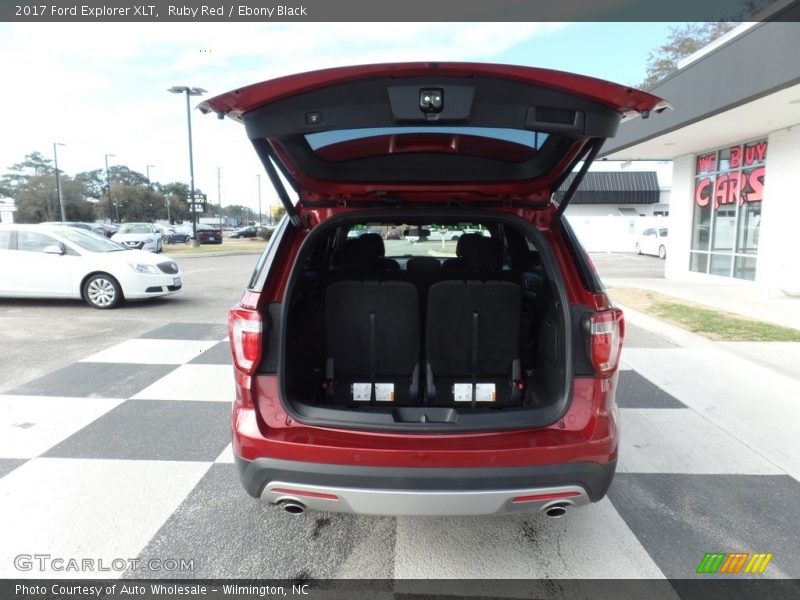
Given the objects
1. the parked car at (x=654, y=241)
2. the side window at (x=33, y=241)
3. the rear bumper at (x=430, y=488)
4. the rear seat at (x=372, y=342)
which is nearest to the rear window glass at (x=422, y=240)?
the rear seat at (x=372, y=342)

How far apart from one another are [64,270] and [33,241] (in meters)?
0.74

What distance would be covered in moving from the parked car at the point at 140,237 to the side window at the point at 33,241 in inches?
594

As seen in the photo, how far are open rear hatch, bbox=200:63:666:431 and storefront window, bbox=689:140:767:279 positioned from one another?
36.3 ft

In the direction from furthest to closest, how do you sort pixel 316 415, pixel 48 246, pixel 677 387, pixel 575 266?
pixel 48 246
pixel 677 387
pixel 575 266
pixel 316 415

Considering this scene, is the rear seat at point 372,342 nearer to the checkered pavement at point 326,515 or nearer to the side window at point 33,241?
the checkered pavement at point 326,515

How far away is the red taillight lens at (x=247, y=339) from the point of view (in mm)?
2225

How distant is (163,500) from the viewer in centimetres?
286

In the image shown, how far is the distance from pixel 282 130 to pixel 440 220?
94 centimetres

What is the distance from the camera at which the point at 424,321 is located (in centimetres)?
307

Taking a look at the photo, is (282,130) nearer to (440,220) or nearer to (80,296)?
(440,220)

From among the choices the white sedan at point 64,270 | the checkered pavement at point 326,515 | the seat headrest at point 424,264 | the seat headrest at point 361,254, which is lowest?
the checkered pavement at point 326,515

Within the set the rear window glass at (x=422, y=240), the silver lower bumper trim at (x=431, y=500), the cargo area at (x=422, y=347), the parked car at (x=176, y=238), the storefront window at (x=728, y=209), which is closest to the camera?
the silver lower bumper trim at (x=431, y=500)

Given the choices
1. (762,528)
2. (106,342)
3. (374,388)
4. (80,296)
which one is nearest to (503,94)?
(374,388)

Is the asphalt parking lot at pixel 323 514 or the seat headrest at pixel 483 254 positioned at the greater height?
the seat headrest at pixel 483 254
